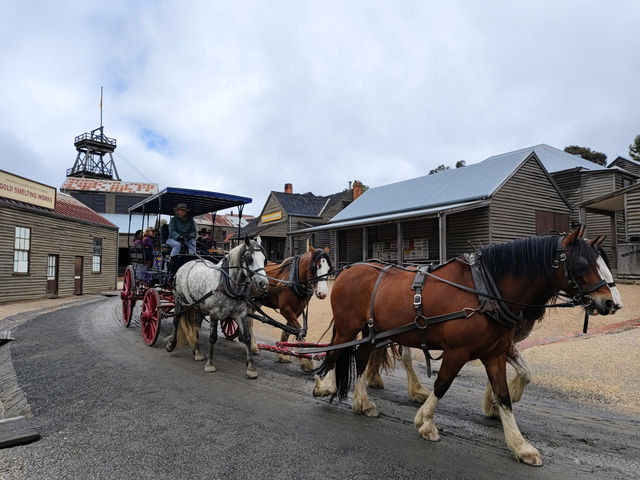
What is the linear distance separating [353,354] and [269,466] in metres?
1.72

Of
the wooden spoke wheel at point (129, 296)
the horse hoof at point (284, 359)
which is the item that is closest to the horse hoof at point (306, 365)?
the horse hoof at point (284, 359)

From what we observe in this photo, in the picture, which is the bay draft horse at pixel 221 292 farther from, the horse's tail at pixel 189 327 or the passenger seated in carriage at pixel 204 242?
the passenger seated in carriage at pixel 204 242

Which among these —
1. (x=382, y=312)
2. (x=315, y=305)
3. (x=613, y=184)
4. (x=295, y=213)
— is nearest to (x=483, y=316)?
(x=382, y=312)

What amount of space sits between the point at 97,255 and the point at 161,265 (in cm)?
1735

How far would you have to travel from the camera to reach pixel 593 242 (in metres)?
3.39

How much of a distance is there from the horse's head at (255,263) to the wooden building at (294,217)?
2444cm

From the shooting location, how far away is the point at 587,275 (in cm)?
335

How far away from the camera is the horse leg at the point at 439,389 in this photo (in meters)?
3.64

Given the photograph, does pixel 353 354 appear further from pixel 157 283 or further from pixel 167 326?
pixel 167 326

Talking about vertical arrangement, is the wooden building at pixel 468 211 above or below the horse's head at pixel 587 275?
above

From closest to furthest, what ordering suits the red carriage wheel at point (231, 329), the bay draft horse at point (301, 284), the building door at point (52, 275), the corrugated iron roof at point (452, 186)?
the bay draft horse at point (301, 284) → the red carriage wheel at point (231, 329) → the building door at point (52, 275) → the corrugated iron roof at point (452, 186)

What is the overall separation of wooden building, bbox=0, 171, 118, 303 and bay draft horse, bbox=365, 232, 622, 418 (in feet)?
56.3

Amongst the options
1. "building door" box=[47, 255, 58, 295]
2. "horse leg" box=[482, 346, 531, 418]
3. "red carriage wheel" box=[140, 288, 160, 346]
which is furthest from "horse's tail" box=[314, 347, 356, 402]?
"building door" box=[47, 255, 58, 295]

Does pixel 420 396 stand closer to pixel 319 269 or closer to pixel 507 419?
pixel 507 419
